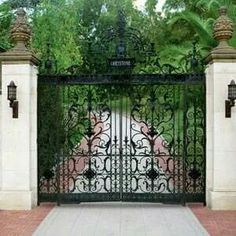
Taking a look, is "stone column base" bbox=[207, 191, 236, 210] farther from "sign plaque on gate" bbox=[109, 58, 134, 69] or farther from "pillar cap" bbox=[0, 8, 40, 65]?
"pillar cap" bbox=[0, 8, 40, 65]

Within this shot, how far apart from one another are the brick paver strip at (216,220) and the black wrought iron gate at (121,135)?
67 centimetres

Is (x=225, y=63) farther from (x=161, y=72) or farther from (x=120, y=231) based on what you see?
(x=120, y=231)

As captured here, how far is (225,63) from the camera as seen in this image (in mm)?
10336

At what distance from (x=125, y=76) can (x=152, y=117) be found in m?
0.96

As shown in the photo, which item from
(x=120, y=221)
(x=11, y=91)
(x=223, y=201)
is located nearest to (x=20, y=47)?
(x=11, y=91)

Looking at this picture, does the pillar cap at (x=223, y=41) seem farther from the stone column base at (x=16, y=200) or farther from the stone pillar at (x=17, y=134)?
the stone column base at (x=16, y=200)

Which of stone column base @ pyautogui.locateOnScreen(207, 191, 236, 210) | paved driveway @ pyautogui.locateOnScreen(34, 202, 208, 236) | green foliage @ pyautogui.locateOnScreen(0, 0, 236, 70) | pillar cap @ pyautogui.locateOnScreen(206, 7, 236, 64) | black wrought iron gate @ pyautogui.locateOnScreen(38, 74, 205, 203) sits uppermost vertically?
green foliage @ pyautogui.locateOnScreen(0, 0, 236, 70)

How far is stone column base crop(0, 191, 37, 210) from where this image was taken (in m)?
Answer: 10.4

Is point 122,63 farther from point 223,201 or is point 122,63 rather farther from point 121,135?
point 223,201

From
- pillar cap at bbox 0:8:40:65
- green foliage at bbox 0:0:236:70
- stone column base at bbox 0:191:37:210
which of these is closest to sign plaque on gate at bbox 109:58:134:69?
green foliage at bbox 0:0:236:70

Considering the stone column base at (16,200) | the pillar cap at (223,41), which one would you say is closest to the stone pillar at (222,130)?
the pillar cap at (223,41)

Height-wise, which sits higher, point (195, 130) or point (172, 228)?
point (195, 130)

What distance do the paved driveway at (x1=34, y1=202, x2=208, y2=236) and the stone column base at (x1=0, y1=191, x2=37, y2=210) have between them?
52cm

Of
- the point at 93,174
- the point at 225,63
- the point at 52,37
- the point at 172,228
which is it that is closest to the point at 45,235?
the point at 172,228
